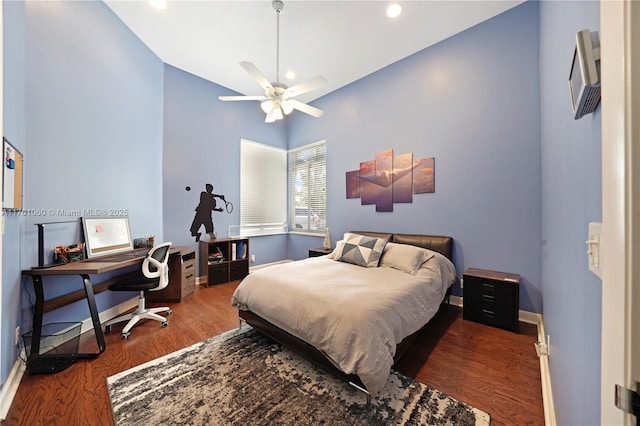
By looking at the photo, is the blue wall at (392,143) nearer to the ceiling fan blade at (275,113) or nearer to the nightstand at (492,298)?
the nightstand at (492,298)

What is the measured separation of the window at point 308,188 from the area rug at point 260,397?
3132mm

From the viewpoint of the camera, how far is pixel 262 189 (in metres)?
5.10

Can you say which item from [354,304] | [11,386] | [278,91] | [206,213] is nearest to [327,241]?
[206,213]

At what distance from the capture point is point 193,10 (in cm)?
276

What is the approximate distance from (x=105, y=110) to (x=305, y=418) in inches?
141

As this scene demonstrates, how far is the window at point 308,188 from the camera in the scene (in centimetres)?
486

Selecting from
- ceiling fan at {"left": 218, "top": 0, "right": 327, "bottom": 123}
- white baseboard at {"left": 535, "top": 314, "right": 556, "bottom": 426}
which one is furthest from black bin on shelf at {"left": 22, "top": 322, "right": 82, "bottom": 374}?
white baseboard at {"left": 535, "top": 314, "right": 556, "bottom": 426}

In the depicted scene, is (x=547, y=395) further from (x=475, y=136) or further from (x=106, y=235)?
(x=106, y=235)

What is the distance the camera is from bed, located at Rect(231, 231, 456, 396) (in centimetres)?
154

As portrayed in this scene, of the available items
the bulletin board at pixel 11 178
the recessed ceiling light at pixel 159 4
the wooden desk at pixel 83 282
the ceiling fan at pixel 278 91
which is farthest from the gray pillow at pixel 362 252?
the recessed ceiling light at pixel 159 4

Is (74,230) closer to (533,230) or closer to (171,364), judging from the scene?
(171,364)

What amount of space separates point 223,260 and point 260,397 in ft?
9.66

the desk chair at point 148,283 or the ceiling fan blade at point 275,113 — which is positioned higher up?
the ceiling fan blade at point 275,113

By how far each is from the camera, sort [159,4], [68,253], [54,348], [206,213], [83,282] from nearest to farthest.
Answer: [54,348], [83,282], [68,253], [159,4], [206,213]
